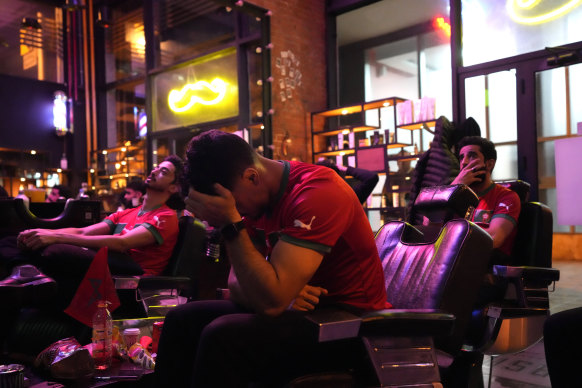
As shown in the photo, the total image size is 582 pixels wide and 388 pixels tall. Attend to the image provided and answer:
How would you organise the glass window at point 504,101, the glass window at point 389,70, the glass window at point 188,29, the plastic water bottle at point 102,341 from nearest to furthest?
the plastic water bottle at point 102,341
the glass window at point 504,101
the glass window at point 188,29
the glass window at point 389,70

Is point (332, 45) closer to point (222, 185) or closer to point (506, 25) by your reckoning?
point (506, 25)

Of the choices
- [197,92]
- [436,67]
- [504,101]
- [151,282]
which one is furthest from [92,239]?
[436,67]

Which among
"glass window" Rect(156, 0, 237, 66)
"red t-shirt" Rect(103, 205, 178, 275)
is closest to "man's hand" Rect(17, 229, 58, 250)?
"red t-shirt" Rect(103, 205, 178, 275)

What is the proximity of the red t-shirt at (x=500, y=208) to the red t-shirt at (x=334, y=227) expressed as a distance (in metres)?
1.37

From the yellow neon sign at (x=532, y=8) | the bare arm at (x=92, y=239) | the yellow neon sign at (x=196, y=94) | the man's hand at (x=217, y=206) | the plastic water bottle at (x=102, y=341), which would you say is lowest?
the plastic water bottle at (x=102, y=341)

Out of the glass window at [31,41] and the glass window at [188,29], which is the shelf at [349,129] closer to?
the glass window at [188,29]

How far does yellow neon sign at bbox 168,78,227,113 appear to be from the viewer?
7.37 m

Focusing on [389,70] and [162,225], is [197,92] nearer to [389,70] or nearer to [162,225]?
[389,70]

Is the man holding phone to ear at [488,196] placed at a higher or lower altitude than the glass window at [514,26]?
lower

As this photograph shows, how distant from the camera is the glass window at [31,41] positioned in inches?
391

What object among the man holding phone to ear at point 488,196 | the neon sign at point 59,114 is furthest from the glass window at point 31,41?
the man holding phone to ear at point 488,196

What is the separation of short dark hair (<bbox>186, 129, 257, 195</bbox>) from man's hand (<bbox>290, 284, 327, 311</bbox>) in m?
0.35

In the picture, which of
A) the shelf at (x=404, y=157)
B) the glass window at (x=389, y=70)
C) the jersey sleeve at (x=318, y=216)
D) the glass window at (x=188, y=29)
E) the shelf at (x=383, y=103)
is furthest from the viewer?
the glass window at (x=389, y=70)

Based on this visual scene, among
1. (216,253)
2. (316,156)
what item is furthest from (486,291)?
(316,156)
